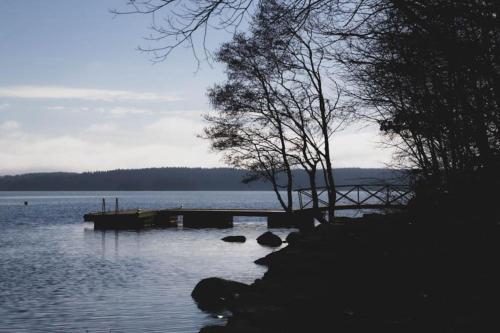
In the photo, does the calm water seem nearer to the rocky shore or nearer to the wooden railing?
the wooden railing

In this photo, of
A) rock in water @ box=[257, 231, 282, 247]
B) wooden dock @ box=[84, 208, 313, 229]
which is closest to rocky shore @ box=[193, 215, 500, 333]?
rock in water @ box=[257, 231, 282, 247]

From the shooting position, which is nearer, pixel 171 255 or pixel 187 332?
pixel 187 332

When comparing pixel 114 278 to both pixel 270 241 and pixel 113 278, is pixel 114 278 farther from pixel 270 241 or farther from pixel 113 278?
pixel 270 241

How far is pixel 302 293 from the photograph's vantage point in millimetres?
6551

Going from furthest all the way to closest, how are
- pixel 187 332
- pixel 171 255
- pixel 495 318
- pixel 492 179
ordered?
1. pixel 171 255
2. pixel 187 332
3. pixel 492 179
4. pixel 495 318

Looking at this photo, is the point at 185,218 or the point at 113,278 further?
the point at 185,218

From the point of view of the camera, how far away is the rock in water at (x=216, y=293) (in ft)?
47.3

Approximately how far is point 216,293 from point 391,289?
922 centimetres

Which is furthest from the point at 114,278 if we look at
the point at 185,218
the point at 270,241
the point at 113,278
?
the point at 185,218

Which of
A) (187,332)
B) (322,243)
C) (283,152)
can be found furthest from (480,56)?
(283,152)

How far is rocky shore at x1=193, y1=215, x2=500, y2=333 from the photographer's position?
5.04 metres

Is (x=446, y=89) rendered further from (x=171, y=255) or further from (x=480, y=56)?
(x=171, y=255)

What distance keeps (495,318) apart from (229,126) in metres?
22.1

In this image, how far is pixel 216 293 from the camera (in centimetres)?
1476
